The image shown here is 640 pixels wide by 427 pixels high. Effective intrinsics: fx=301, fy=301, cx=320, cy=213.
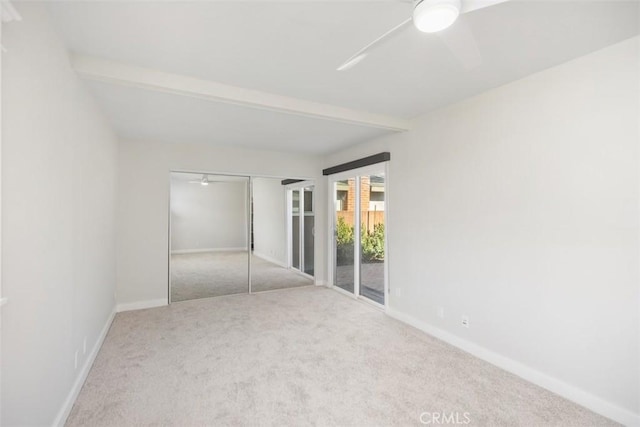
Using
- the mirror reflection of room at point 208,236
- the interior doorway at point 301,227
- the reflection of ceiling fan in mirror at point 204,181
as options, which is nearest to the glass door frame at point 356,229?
the interior doorway at point 301,227

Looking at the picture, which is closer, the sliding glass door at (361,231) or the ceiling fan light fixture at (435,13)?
the ceiling fan light fixture at (435,13)

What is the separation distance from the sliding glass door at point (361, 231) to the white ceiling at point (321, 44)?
1522 mm

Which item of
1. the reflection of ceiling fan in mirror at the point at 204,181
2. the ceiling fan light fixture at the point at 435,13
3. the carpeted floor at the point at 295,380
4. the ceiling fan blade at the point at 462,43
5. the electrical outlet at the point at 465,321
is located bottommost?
the carpeted floor at the point at 295,380

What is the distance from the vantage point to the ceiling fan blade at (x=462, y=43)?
164 cm

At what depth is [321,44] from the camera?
1.99 metres

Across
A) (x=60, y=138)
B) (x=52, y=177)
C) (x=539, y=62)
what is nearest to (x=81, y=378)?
(x=52, y=177)

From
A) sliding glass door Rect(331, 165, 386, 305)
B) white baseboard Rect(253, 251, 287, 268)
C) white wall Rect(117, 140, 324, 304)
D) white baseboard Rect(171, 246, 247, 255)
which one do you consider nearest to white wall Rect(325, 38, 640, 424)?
sliding glass door Rect(331, 165, 386, 305)

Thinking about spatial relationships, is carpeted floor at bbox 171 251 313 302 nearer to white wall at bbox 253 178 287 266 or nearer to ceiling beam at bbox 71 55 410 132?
white wall at bbox 253 178 287 266

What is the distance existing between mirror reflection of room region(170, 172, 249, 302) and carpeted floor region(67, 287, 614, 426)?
1.15 metres

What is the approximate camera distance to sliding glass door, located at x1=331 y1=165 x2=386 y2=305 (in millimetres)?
4297

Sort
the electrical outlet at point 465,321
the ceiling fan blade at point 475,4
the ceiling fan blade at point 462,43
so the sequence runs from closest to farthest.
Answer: the ceiling fan blade at point 475,4 → the ceiling fan blade at point 462,43 → the electrical outlet at point 465,321

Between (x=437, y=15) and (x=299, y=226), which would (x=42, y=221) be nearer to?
(x=437, y=15)

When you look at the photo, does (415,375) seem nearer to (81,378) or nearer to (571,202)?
(571,202)

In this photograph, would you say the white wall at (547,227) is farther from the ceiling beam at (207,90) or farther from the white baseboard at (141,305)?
the white baseboard at (141,305)
